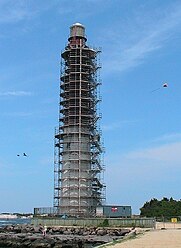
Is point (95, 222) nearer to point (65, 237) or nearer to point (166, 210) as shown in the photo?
point (65, 237)

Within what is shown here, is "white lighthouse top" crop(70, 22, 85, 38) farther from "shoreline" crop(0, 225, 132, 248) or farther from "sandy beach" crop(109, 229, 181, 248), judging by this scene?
"sandy beach" crop(109, 229, 181, 248)

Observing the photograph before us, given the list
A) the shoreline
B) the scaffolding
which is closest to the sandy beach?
the shoreline

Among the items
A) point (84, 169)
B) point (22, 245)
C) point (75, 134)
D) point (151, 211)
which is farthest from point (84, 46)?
point (22, 245)

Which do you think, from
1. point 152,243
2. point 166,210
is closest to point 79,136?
point 166,210

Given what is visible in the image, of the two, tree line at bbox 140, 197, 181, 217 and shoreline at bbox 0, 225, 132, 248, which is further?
tree line at bbox 140, 197, 181, 217

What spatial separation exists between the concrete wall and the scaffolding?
401 inches

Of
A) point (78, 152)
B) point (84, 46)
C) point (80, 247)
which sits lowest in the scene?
point (80, 247)

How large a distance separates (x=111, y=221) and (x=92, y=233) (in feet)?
31.6

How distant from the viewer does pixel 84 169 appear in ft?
282

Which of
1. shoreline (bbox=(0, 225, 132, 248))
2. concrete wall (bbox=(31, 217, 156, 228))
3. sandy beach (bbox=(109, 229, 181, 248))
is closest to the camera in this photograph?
sandy beach (bbox=(109, 229, 181, 248))

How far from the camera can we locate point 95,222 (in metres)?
69.0

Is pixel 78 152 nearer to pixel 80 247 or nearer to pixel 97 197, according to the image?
pixel 97 197

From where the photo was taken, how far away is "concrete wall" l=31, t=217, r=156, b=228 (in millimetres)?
62031

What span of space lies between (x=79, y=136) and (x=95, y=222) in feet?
70.9
